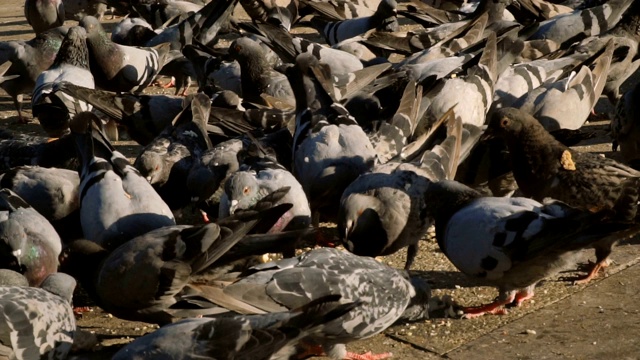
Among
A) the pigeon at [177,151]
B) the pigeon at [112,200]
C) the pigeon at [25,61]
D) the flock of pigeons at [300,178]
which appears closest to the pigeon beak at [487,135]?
the flock of pigeons at [300,178]

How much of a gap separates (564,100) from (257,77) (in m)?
3.09

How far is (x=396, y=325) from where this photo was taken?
20.5 feet

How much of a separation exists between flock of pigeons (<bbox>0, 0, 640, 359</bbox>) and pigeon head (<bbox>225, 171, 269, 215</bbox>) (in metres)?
0.01

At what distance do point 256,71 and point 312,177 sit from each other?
298 centimetres

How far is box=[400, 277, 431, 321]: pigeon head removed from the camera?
607 centimetres

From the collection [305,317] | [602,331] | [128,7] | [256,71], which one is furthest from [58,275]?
[128,7]

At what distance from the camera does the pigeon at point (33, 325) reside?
5.39 meters

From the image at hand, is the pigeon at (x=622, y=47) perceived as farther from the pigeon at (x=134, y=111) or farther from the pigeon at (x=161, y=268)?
the pigeon at (x=161, y=268)

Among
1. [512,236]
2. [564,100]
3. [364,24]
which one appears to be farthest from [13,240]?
[364,24]

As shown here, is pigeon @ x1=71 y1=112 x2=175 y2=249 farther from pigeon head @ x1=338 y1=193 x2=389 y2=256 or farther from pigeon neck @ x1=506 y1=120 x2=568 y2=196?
pigeon neck @ x1=506 y1=120 x2=568 y2=196

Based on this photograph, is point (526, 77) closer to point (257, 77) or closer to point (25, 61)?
point (257, 77)

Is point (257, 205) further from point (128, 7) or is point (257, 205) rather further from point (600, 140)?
point (128, 7)

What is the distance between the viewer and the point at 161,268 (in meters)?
5.83

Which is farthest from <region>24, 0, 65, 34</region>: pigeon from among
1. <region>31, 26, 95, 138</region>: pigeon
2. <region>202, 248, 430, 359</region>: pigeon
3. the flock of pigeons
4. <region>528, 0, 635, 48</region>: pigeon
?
<region>202, 248, 430, 359</region>: pigeon
